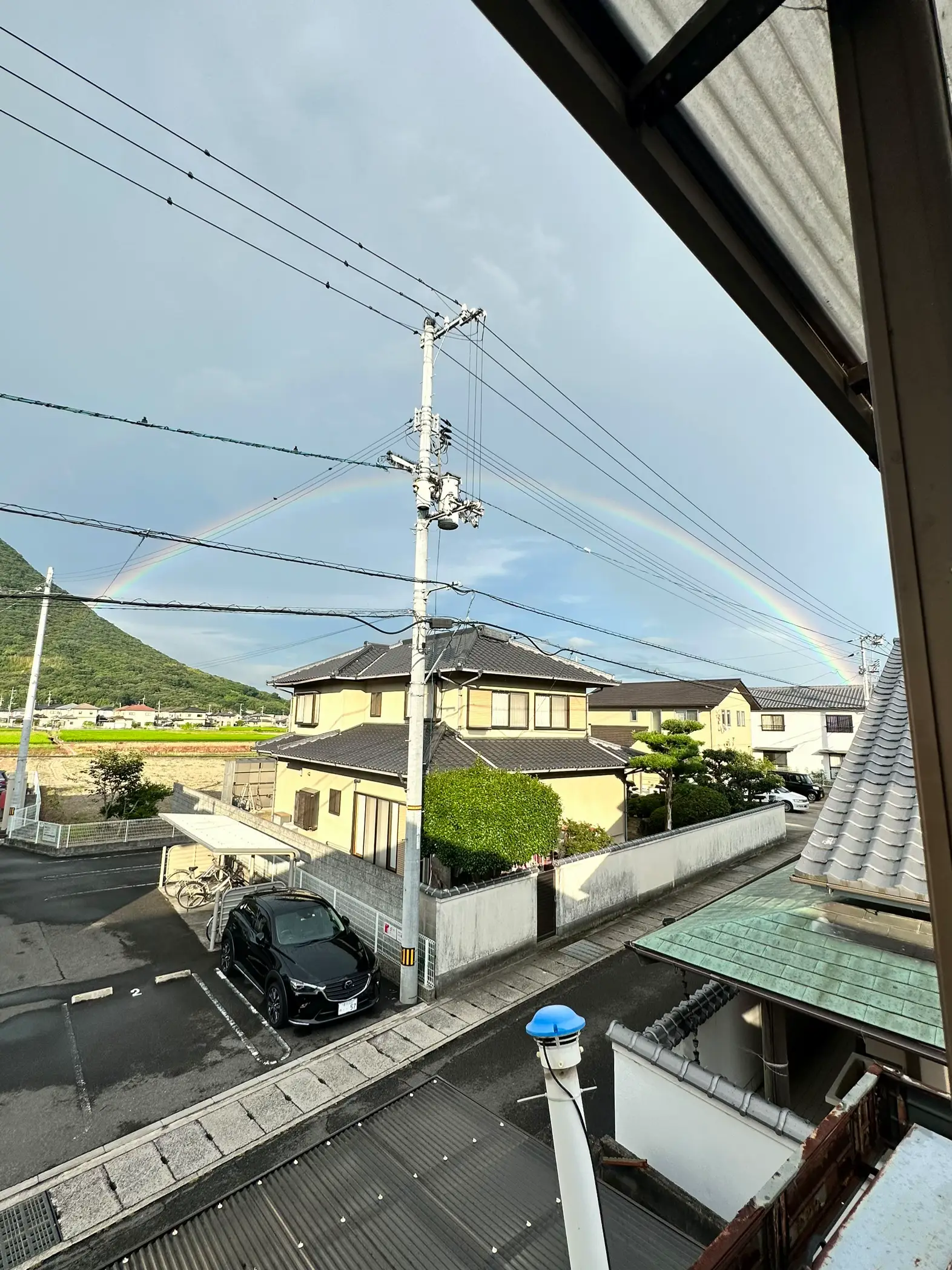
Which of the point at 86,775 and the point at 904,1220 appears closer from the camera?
the point at 904,1220

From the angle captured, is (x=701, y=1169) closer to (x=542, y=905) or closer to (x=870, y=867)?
(x=870, y=867)

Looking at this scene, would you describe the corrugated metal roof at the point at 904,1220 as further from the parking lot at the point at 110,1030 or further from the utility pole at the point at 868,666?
the utility pole at the point at 868,666

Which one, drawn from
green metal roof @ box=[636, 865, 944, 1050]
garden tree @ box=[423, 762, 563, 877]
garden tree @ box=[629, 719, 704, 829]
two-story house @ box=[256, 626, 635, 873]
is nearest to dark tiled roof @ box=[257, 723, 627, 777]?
two-story house @ box=[256, 626, 635, 873]

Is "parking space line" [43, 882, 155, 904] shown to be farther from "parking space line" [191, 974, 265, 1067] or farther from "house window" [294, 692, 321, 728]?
"house window" [294, 692, 321, 728]

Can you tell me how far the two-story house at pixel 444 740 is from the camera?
50.2 ft

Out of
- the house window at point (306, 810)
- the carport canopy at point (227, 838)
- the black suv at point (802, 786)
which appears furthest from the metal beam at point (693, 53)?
the black suv at point (802, 786)

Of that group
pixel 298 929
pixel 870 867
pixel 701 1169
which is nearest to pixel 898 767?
pixel 870 867

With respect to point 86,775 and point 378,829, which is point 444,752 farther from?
point 86,775

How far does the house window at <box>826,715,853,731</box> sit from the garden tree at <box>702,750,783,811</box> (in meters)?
21.3

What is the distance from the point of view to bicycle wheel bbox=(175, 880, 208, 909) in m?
13.0

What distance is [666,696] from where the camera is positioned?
38.3m

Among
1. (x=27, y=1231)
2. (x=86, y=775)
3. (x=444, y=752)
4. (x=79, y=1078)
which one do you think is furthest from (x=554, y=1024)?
(x=86, y=775)

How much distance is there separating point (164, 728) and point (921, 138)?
6952 centimetres

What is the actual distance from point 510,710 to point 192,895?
9.60 m
